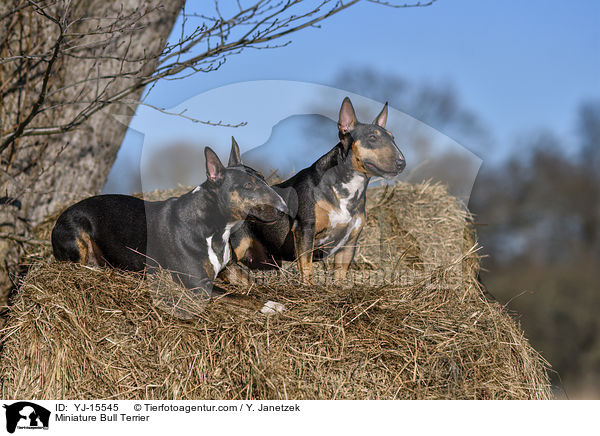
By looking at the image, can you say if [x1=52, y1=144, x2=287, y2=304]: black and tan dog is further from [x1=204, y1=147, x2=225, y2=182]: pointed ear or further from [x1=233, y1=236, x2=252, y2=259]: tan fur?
[x1=233, y1=236, x2=252, y2=259]: tan fur

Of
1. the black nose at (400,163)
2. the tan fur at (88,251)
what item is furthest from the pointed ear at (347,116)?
the tan fur at (88,251)

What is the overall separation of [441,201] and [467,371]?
2.55 m

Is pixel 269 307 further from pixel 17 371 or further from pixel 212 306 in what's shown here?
pixel 17 371

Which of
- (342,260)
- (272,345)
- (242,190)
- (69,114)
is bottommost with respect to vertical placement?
(272,345)

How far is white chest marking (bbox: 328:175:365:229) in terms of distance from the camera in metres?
3.13

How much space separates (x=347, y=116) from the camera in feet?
9.40

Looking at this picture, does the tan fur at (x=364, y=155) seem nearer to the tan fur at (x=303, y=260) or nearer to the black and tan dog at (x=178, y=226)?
the black and tan dog at (x=178, y=226)

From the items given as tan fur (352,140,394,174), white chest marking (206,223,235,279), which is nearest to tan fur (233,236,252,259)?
white chest marking (206,223,235,279)

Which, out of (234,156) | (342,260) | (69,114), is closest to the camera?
(234,156)

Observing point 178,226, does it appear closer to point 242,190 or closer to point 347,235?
point 242,190

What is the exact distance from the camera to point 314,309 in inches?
122
